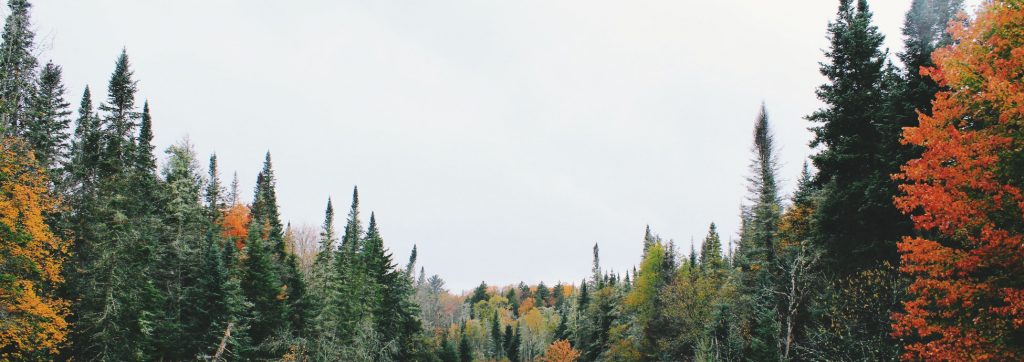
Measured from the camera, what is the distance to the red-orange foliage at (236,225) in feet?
179

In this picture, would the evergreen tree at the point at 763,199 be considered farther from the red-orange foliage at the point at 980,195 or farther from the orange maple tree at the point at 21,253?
the orange maple tree at the point at 21,253

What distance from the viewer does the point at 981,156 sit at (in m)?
12.7

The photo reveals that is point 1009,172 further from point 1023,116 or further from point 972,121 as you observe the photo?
point 972,121

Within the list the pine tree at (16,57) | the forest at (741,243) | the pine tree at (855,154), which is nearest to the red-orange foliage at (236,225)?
the forest at (741,243)

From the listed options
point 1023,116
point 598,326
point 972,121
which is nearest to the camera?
point 1023,116

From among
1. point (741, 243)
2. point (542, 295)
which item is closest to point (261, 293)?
point (741, 243)

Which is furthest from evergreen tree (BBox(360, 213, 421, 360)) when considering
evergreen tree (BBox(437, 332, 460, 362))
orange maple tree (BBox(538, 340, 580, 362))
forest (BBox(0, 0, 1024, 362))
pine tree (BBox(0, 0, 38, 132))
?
pine tree (BBox(0, 0, 38, 132))

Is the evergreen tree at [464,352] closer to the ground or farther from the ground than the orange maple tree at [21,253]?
closer to the ground

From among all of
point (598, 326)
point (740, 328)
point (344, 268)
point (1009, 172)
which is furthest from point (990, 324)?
point (598, 326)

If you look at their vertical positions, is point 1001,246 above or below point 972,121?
below

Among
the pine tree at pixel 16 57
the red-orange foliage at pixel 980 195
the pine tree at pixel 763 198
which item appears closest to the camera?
the red-orange foliage at pixel 980 195

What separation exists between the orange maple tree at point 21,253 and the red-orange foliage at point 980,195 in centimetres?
2700

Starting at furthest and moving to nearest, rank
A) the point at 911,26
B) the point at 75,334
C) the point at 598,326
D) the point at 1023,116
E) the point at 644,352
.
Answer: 1. the point at 598,326
2. the point at 644,352
3. the point at 75,334
4. the point at 911,26
5. the point at 1023,116

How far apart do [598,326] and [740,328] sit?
31.0 m
